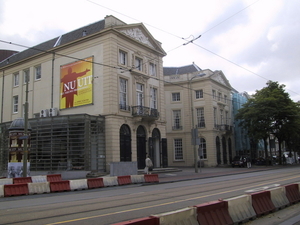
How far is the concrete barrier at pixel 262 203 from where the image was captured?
8.28 m

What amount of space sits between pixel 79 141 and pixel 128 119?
5.17m

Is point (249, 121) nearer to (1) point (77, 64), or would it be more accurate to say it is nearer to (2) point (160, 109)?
(2) point (160, 109)

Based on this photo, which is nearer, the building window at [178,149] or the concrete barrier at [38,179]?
the concrete barrier at [38,179]

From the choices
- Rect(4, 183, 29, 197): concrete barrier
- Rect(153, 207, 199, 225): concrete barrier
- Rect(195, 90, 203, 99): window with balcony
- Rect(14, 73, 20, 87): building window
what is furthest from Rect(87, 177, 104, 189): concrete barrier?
Rect(195, 90, 203, 99): window with balcony

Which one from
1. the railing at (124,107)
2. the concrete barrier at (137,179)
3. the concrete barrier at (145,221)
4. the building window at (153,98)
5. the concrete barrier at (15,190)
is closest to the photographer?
the concrete barrier at (145,221)

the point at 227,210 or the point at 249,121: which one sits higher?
the point at 249,121

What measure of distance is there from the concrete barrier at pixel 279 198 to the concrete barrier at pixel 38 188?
10674mm

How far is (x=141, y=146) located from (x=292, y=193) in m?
20.7

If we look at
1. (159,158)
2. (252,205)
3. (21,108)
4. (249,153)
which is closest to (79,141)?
(159,158)

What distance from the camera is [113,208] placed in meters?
9.73

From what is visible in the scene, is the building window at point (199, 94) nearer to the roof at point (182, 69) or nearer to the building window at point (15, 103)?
the roof at point (182, 69)

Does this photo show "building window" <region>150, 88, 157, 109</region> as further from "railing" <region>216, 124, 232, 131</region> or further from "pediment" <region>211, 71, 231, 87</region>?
"railing" <region>216, 124, 232, 131</region>

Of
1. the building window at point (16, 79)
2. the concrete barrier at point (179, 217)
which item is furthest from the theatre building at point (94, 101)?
the concrete barrier at point (179, 217)

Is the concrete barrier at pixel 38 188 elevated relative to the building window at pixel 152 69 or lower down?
lower down
